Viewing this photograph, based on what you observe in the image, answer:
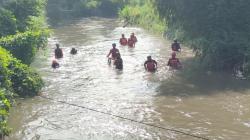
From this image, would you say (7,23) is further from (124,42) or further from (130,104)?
(130,104)

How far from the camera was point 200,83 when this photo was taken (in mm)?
20828

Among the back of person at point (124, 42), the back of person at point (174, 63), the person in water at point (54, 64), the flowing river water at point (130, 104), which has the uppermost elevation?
the back of person at point (124, 42)

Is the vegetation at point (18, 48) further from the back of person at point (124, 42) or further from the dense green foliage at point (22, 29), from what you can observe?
the back of person at point (124, 42)

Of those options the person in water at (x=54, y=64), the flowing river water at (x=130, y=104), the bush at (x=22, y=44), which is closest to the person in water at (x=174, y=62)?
the flowing river water at (x=130, y=104)

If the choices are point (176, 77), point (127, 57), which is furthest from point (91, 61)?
point (176, 77)

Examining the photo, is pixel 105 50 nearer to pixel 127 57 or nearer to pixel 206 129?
pixel 127 57

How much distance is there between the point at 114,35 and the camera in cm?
3847

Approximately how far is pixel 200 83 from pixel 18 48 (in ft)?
27.9

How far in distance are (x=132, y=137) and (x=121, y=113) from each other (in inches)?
99.2

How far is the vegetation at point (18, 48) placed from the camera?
632 inches

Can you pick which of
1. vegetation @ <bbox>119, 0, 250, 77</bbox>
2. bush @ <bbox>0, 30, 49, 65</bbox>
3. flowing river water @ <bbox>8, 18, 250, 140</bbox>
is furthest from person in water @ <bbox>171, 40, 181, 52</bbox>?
bush @ <bbox>0, 30, 49, 65</bbox>

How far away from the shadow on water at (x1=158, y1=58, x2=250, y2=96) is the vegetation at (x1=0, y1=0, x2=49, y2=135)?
18.4 feet

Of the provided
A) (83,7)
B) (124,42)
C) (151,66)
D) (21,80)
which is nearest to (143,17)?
(124,42)

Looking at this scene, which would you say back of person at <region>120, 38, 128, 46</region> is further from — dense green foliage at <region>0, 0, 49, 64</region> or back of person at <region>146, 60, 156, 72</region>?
back of person at <region>146, 60, 156, 72</region>
